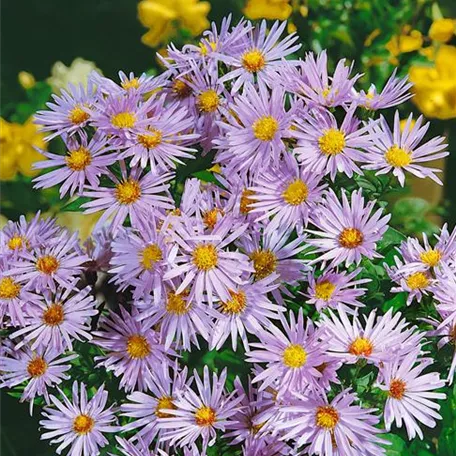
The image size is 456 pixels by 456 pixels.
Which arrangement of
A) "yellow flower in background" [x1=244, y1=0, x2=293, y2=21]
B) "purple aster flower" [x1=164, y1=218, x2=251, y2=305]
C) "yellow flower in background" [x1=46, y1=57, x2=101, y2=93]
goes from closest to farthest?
1. "purple aster flower" [x1=164, y1=218, x2=251, y2=305]
2. "yellow flower in background" [x1=46, y1=57, x2=101, y2=93]
3. "yellow flower in background" [x1=244, y1=0, x2=293, y2=21]

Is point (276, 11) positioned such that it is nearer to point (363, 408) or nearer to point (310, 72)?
point (310, 72)

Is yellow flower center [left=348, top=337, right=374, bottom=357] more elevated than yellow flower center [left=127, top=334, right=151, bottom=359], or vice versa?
yellow flower center [left=348, top=337, right=374, bottom=357]

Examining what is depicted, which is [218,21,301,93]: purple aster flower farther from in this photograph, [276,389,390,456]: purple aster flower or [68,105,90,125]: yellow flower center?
[276,389,390,456]: purple aster flower

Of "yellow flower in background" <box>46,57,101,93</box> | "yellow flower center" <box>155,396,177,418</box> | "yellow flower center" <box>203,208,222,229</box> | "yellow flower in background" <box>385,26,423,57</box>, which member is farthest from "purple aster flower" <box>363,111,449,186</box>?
"yellow flower in background" <box>385,26,423,57</box>

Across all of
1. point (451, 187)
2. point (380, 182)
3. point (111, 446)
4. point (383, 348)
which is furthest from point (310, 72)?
point (451, 187)

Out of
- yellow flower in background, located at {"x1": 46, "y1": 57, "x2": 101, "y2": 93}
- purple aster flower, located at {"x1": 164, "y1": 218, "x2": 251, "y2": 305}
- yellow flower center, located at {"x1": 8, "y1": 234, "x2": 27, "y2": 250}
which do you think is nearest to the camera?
purple aster flower, located at {"x1": 164, "y1": 218, "x2": 251, "y2": 305}

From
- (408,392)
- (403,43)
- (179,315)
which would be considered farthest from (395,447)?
(403,43)

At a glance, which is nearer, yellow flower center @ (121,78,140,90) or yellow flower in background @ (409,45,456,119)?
yellow flower center @ (121,78,140,90)
